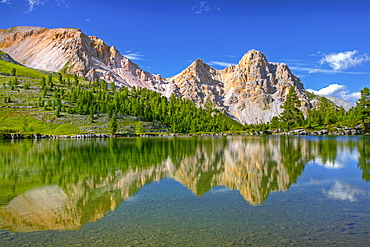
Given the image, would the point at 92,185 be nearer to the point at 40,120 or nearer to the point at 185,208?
the point at 185,208

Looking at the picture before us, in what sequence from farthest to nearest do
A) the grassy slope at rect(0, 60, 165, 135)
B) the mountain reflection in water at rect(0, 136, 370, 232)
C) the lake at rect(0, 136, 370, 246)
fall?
the grassy slope at rect(0, 60, 165, 135) → the mountain reflection in water at rect(0, 136, 370, 232) → the lake at rect(0, 136, 370, 246)

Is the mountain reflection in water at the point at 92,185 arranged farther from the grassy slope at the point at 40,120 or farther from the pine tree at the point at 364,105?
the pine tree at the point at 364,105

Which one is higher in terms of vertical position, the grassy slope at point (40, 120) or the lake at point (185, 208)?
the grassy slope at point (40, 120)

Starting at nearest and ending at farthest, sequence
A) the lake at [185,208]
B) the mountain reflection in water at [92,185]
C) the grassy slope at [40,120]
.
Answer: the lake at [185,208], the mountain reflection in water at [92,185], the grassy slope at [40,120]

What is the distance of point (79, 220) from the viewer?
1255 cm

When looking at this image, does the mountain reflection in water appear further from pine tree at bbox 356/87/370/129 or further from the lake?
pine tree at bbox 356/87/370/129

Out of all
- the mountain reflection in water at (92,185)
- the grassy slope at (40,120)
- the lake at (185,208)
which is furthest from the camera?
the grassy slope at (40,120)

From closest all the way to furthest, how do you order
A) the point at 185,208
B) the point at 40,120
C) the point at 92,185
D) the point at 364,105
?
the point at 185,208 < the point at 92,185 < the point at 364,105 < the point at 40,120

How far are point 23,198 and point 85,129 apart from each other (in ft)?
408

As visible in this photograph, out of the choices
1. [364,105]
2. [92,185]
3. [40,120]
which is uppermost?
[364,105]

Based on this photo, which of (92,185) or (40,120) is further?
(40,120)

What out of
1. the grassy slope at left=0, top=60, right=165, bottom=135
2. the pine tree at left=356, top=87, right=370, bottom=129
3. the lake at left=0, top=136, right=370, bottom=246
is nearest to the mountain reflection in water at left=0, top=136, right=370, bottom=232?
the lake at left=0, top=136, right=370, bottom=246

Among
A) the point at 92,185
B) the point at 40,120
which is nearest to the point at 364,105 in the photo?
the point at 92,185

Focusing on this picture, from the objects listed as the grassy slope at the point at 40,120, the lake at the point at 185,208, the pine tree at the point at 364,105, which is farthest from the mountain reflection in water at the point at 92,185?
the pine tree at the point at 364,105
